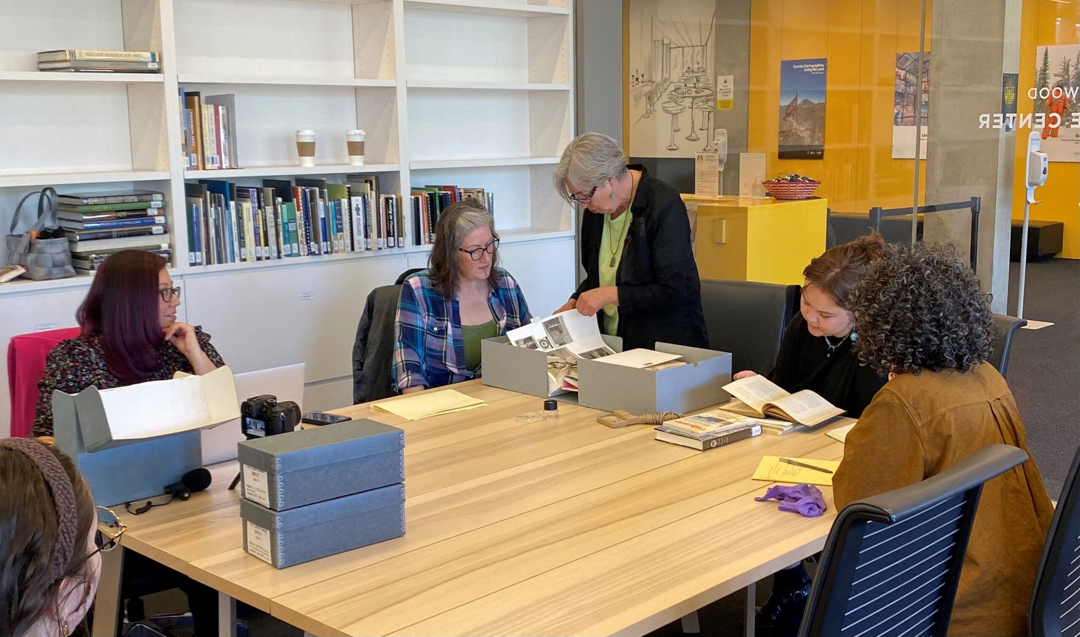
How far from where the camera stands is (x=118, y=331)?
9.55 feet

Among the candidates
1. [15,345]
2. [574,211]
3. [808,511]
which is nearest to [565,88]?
[574,211]

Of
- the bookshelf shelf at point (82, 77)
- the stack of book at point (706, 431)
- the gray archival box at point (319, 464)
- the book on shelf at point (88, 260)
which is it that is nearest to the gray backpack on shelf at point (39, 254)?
the book on shelf at point (88, 260)

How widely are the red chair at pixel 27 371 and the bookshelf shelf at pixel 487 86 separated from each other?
211 cm

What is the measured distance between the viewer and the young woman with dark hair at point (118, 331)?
9.38 ft

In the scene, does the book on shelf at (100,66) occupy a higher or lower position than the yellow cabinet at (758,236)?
higher

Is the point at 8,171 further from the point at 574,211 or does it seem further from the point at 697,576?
the point at 697,576

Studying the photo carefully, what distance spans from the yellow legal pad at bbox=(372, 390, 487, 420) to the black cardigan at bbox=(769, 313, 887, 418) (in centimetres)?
90

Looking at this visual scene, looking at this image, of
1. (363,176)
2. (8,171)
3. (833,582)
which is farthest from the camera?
(363,176)

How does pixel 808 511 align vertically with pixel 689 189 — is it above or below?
below

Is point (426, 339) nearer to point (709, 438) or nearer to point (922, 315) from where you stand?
point (709, 438)

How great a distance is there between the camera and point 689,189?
205 inches

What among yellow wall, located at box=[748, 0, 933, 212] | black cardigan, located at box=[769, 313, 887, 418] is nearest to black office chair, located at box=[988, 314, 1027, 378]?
black cardigan, located at box=[769, 313, 887, 418]

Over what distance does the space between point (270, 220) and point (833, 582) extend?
337 centimetres

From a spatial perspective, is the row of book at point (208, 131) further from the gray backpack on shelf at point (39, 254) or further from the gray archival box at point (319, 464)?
the gray archival box at point (319, 464)
